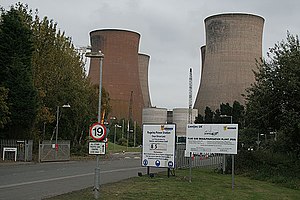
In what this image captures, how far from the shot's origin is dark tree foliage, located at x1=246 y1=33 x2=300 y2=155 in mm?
18875

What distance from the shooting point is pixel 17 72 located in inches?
1179

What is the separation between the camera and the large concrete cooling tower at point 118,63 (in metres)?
54.0

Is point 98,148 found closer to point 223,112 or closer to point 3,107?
point 3,107

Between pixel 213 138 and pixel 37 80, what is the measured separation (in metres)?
21.6

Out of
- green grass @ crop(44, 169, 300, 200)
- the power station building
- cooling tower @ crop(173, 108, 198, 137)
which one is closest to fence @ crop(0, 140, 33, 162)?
green grass @ crop(44, 169, 300, 200)

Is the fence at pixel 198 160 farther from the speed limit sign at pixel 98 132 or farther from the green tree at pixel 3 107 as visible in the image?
the speed limit sign at pixel 98 132

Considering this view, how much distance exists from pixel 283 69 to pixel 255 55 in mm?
30502

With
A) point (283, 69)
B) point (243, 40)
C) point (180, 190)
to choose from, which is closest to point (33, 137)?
point (283, 69)

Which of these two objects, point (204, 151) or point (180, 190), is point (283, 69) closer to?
point (204, 151)

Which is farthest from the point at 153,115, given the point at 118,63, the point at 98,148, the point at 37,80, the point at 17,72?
the point at 98,148

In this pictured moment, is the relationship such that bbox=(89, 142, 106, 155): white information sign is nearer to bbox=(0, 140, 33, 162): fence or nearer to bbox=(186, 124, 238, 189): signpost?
bbox=(186, 124, 238, 189): signpost

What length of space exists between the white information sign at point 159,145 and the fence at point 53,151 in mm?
14129

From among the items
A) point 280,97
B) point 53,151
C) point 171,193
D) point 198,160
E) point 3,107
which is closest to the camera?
point 171,193

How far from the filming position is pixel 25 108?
99.0 feet
